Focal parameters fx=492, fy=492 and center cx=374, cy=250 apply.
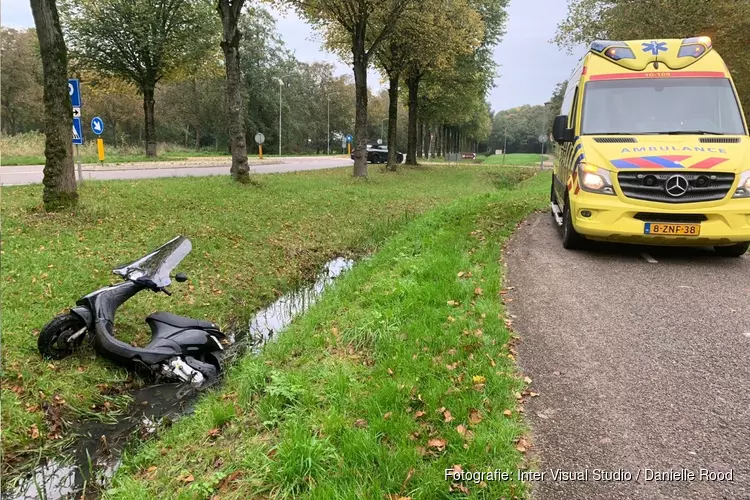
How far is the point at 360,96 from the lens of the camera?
69.9 ft

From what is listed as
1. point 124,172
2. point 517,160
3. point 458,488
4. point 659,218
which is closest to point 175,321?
point 458,488

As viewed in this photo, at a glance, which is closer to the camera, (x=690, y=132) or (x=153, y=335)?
(x=153, y=335)

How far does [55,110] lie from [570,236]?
29.9ft

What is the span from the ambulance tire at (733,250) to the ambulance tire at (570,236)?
72.0 inches

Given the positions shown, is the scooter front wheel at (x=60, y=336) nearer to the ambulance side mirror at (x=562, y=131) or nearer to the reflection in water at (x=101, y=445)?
the reflection in water at (x=101, y=445)

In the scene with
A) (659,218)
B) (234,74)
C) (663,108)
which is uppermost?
(234,74)

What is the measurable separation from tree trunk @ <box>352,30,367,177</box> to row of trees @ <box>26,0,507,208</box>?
4 cm

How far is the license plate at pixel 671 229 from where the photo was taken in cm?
620

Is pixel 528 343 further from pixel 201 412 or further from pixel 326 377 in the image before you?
pixel 201 412

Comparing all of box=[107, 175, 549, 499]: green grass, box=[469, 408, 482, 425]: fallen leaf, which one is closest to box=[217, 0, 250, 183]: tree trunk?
box=[107, 175, 549, 499]: green grass

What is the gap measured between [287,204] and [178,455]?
10196mm

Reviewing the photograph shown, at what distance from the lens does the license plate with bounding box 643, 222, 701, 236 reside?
6199 millimetres

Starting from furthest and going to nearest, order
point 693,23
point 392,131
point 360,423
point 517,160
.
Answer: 1. point 517,160
2. point 392,131
3. point 693,23
4. point 360,423

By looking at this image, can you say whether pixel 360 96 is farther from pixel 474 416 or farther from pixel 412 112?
pixel 474 416
